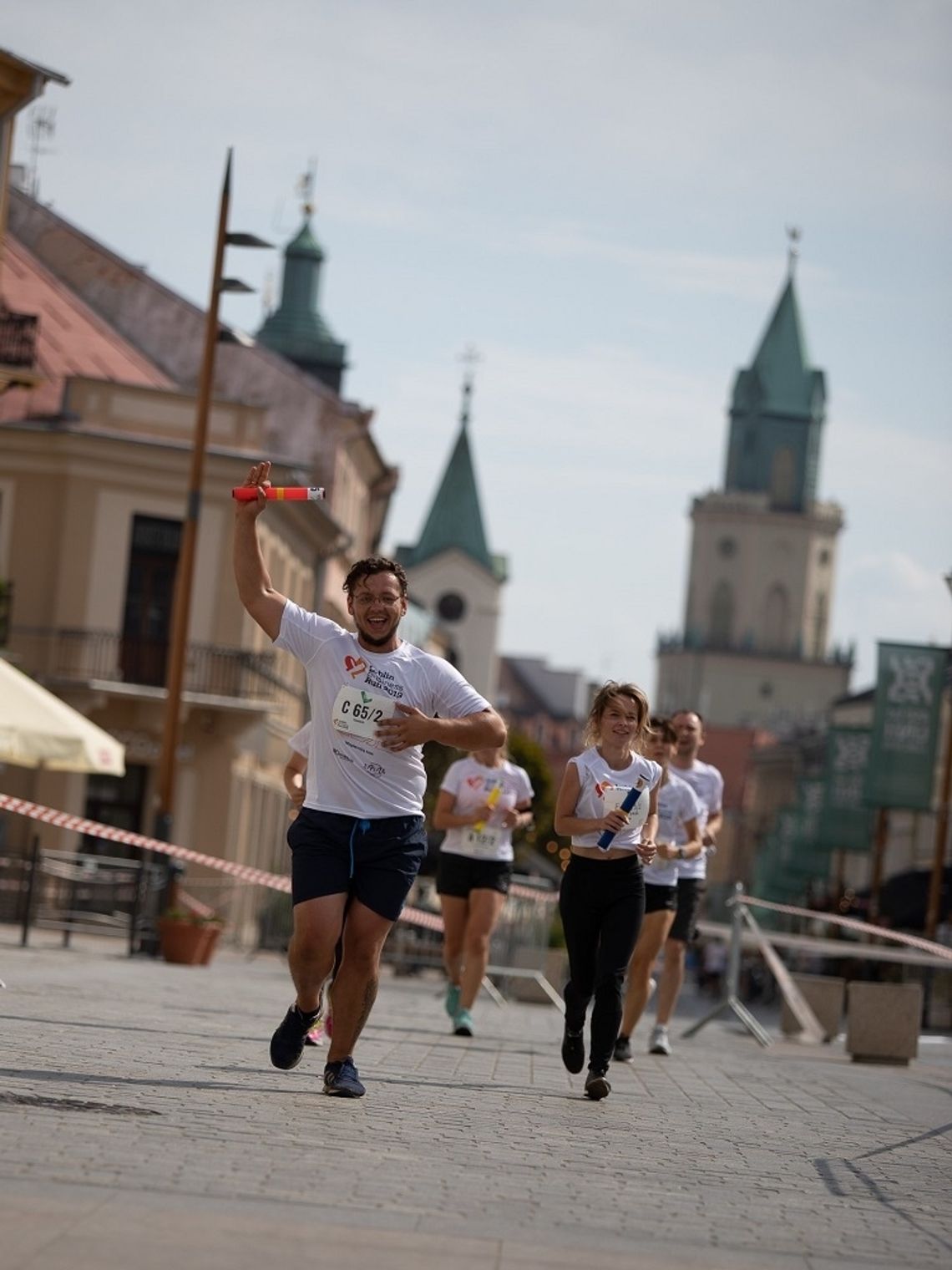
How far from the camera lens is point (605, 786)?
12492 mm

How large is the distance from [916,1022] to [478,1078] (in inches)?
329

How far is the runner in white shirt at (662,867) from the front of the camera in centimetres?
1534

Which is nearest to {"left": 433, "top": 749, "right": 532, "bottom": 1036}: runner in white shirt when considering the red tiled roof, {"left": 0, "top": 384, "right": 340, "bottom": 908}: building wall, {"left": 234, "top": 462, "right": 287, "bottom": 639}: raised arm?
{"left": 234, "top": 462, "right": 287, "bottom": 639}: raised arm

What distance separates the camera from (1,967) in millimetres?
20266

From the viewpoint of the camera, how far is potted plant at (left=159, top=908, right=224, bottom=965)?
27.0 m

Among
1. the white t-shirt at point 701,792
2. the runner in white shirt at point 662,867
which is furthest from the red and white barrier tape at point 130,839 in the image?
the runner in white shirt at point 662,867

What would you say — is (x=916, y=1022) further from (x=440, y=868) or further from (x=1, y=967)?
(x=1, y=967)

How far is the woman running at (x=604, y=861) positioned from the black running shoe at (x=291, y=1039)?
202 centimetres

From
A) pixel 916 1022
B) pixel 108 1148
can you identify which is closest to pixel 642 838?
pixel 108 1148

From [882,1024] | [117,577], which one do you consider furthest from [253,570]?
[117,577]

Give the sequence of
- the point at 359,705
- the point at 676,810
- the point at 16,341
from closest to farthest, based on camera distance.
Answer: the point at 359,705, the point at 676,810, the point at 16,341

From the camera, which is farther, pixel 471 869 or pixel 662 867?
pixel 471 869

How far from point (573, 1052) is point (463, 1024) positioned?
445cm

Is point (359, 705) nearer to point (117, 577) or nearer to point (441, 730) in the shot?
point (441, 730)
